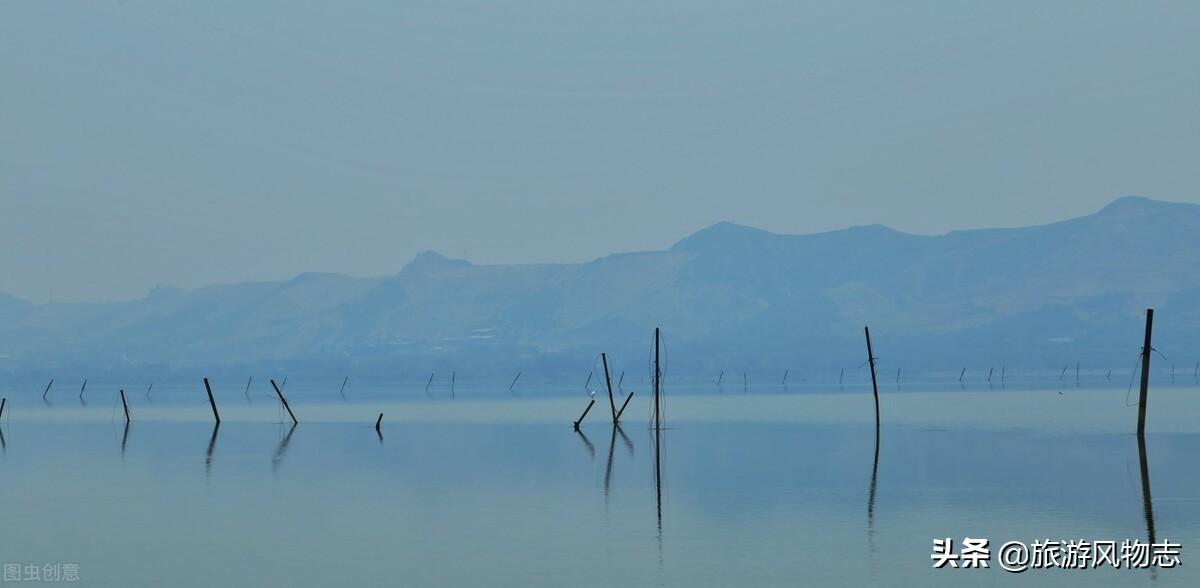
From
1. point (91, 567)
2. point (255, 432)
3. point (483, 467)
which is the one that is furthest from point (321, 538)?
point (255, 432)

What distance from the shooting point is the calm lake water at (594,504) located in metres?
26.6

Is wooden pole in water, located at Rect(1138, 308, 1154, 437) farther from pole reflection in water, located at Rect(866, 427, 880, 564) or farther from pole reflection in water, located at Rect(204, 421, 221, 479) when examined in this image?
pole reflection in water, located at Rect(204, 421, 221, 479)

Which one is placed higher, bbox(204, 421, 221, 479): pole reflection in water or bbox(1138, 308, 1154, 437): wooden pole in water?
bbox(1138, 308, 1154, 437): wooden pole in water

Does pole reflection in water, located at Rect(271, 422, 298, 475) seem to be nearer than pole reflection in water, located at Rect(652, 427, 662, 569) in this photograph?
No

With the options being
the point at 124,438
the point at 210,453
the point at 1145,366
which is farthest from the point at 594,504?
the point at 124,438

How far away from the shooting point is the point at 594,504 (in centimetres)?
3812

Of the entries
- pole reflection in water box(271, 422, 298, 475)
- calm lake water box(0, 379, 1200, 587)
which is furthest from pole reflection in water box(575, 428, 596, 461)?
pole reflection in water box(271, 422, 298, 475)

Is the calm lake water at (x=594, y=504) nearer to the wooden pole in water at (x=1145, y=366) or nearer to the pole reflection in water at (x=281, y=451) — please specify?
the pole reflection in water at (x=281, y=451)

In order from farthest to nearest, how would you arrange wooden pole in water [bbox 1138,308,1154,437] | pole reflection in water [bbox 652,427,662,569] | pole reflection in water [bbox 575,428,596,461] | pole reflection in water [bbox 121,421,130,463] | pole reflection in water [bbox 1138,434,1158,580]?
pole reflection in water [bbox 121,421,130,463] < pole reflection in water [bbox 575,428,596,461] < wooden pole in water [bbox 1138,308,1154,437] < pole reflection in water [bbox 652,427,662,569] < pole reflection in water [bbox 1138,434,1158,580]

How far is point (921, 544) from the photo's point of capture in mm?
28250

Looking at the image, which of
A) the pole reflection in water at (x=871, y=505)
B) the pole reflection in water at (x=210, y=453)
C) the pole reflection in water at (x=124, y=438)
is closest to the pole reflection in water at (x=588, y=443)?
the pole reflection in water at (x=871, y=505)

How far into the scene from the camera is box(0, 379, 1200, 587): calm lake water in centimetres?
2664

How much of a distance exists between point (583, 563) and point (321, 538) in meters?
7.52

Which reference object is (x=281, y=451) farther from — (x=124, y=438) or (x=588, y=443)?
(x=124, y=438)
